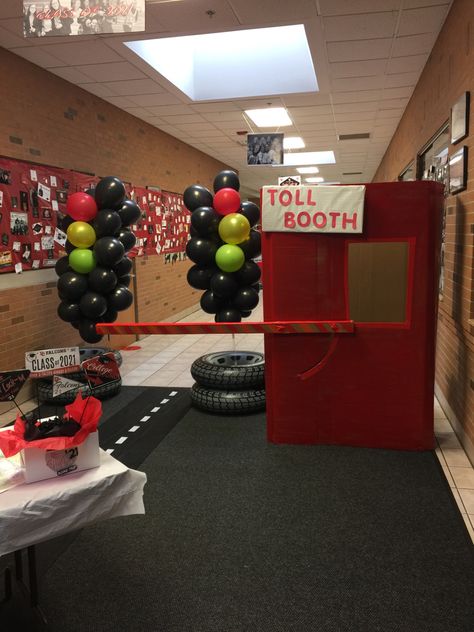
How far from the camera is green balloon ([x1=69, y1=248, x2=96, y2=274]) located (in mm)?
4273

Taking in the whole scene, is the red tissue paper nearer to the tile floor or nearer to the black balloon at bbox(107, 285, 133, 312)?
the tile floor

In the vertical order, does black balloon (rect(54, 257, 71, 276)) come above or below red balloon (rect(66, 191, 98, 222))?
below

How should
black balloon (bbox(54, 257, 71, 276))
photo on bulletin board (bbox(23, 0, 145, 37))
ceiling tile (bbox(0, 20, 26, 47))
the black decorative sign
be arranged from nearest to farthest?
1. the black decorative sign
2. photo on bulletin board (bbox(23, 0, 145, 37))
3. ceiling tile (bbox(0, 20, 26, 47))
4. black balloon (bbox(54, 257, 71, 276))

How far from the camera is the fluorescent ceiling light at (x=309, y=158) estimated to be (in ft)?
36.7

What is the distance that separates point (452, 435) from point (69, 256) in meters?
3.49

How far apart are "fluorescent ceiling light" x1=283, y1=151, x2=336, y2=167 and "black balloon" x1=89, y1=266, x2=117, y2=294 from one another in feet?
25.6

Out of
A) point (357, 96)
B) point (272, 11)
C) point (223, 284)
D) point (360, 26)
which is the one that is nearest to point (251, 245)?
point (223, 284)

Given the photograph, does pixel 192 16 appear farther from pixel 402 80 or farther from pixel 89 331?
pixel 402 80

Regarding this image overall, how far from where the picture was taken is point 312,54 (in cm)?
492

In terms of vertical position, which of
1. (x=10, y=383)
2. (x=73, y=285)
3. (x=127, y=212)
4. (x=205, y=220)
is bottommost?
(x=10, y=383)

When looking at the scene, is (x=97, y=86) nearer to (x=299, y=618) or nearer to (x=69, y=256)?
(x=69, y=256)

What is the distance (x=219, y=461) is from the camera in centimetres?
343

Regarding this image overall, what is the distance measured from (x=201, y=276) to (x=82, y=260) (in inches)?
42.5

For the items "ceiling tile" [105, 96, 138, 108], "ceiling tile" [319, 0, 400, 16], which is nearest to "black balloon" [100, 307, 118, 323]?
"ceiling tile" [319, 0, 400, 16]
